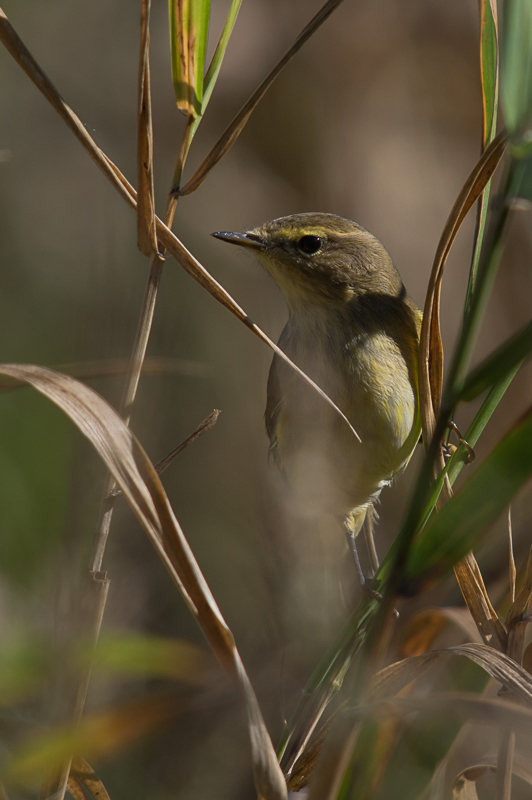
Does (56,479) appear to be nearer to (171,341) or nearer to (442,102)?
(171,341)

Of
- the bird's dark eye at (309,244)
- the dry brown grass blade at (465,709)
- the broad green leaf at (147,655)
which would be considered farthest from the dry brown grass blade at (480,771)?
the bird's dark eye at (309,244)

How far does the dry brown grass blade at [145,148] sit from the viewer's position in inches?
32.1

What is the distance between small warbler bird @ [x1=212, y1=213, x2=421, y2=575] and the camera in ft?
4.93

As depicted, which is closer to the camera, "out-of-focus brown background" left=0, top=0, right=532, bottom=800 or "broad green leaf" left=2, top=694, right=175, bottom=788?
"broad green leaf" left=2, top=694, right=175, bottom=788

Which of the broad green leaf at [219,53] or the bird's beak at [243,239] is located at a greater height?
the broad green leaf at [219,53]

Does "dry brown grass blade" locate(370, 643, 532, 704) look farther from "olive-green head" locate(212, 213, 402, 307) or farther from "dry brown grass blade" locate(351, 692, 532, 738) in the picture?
"olive-green head" locate(212, 213, 402, 307)

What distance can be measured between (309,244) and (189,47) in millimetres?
854

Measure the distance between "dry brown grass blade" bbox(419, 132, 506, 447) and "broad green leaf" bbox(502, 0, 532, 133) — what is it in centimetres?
11

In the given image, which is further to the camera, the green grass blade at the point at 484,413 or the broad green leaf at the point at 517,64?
the green grass blade at the point at 484,413

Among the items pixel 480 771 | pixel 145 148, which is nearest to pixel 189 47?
pixel 145 148

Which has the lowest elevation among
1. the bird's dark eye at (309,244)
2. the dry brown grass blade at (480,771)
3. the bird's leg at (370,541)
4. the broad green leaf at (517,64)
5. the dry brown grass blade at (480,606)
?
the bird's leg at (370,541)

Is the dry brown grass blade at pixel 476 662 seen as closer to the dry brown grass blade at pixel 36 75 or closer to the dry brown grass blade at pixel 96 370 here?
the dry brown grass blade at pixel 96 370

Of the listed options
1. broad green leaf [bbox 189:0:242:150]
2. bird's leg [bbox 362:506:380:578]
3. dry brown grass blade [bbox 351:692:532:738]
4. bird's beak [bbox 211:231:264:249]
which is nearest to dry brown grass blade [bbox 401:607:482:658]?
dry brown grass blade [bbox 351:692:532:738]

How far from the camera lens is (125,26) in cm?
269
